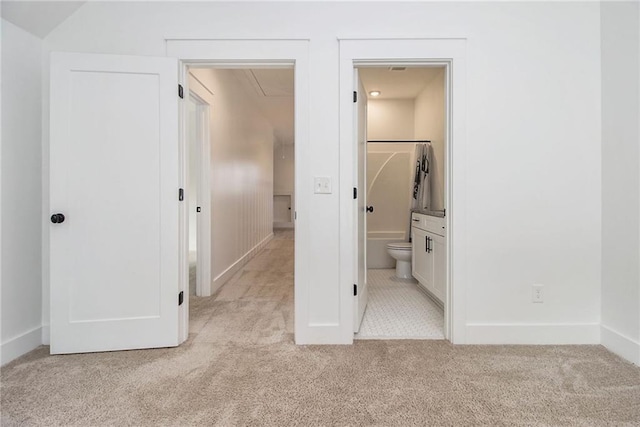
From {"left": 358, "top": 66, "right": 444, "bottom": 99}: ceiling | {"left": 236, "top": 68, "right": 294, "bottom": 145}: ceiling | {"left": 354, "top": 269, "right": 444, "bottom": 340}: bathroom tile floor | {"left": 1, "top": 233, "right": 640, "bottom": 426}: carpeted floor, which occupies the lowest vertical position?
{"left": 1, "top": 233, "right": 640, "bottom": 426}: carpeted floor

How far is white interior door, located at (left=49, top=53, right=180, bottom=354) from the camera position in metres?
1.97

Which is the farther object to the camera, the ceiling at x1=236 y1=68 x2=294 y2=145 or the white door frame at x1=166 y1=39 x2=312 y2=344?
the ceiling at x1=236 y1=68 x2=294 y2=145

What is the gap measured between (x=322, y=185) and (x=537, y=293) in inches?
64.5

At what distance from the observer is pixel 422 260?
3283mm

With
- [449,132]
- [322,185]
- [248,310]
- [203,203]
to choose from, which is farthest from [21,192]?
[449,132]

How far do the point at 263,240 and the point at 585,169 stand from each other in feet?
17.3

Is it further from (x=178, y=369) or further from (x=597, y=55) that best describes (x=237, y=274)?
(x=597, y=55)

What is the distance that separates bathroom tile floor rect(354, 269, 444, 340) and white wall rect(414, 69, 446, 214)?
1.14m

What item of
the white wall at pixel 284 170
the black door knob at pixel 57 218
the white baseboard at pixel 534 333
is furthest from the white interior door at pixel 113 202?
the white wall at pixel 284 170

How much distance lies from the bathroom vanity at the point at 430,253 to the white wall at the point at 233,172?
7.22ft

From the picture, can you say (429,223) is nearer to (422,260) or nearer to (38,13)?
(422,260)

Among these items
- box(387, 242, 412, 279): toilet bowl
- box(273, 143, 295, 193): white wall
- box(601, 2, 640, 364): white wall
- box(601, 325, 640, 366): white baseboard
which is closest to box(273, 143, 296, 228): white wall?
box(273, 143, 295, 193): white wall

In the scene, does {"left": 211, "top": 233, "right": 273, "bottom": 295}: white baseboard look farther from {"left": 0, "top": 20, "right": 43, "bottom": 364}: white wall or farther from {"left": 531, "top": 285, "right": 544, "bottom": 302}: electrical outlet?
{"left": 531, "top": 285, "right": 544, "bottom": 302}: electrical outlet

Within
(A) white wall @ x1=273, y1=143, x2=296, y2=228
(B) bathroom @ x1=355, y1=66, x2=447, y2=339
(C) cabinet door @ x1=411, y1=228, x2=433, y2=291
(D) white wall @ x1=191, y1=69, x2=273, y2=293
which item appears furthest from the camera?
(A) white wall @ x1=273, y1=143, x2=296, y2=228
